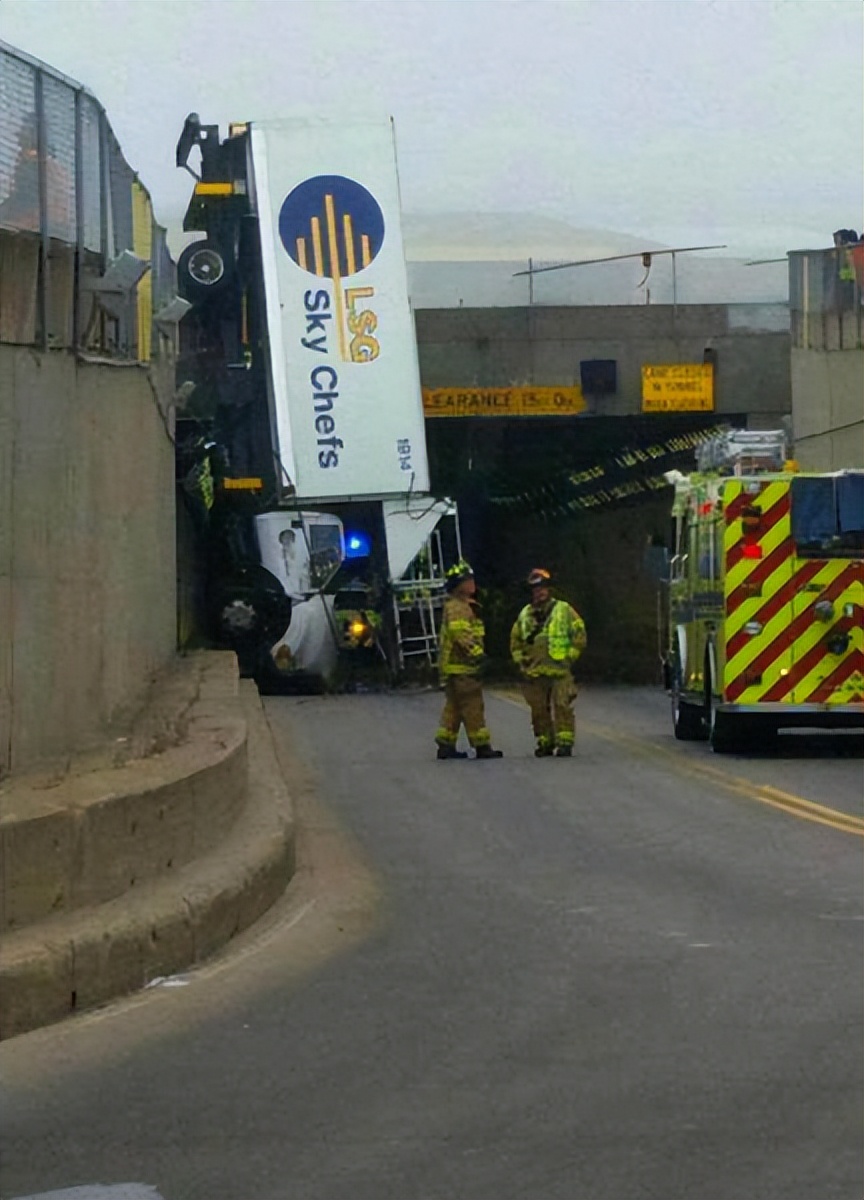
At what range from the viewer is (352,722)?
23.6m

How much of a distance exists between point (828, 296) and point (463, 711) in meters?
14.6

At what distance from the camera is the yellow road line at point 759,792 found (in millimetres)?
13367

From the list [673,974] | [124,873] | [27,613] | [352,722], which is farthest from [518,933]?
[352,722]

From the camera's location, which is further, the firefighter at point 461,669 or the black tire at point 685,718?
the black tire at point 685,718

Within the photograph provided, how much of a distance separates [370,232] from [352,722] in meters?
7.36

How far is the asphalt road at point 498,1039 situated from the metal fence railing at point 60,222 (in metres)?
3.09

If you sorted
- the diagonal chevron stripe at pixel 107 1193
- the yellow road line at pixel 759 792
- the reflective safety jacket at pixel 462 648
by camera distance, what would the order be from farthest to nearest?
1. the reflective safety jacket at pixel 462 648
2. the yellow road line at pixel 759 792
3. the diagonal chevron stripe at pixel 107 1193

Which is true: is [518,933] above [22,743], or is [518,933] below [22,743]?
below

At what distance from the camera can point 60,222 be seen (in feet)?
33.5

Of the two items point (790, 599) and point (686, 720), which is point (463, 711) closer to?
point (790, 599)

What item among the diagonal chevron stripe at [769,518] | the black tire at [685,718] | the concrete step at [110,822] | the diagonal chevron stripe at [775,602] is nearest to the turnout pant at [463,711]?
the diagonal chevron stripe at [775,602]

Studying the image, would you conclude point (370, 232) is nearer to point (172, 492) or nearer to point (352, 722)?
point (352, 722)

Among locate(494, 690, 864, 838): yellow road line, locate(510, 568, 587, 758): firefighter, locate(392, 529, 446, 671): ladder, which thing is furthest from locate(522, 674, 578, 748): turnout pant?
locate(392, 529, 446, 671): ladder

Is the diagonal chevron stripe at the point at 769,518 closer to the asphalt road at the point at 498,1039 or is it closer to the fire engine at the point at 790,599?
the fire engine at the point at 790,599
